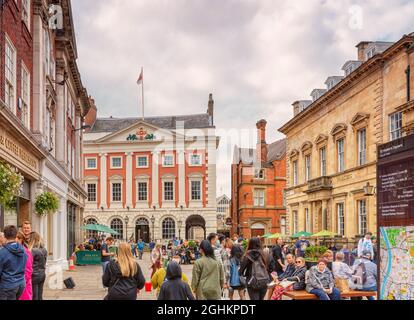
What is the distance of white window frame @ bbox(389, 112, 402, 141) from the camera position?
2487 centimetres

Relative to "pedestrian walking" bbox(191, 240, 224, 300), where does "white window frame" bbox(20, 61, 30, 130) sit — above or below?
above

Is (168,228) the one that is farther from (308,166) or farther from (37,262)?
Result: (37,262)

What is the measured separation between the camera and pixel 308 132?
3794 cm

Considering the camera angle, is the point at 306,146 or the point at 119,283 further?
the point at 306,146

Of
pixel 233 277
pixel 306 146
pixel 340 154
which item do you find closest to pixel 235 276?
pixel 233 277

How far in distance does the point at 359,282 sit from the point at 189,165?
4542 cm

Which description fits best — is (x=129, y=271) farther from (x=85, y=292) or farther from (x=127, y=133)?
(x=127, y=133)

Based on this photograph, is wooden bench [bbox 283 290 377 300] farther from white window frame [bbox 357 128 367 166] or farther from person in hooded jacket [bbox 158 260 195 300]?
white window frame [bbox 357 128 367 166]

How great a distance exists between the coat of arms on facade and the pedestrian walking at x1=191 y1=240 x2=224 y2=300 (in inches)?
1837

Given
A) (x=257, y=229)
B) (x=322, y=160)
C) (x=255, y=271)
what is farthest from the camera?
(x=257, y=229)

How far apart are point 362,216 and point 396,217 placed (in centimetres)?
2446

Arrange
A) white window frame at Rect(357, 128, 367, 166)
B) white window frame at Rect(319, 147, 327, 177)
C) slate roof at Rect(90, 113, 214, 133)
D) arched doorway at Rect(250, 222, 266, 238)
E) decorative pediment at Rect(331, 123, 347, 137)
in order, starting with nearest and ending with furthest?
white window frame at Rect(357, 128, 367, 166), decorative pediment at Rect(331, 123, 347, 137), white window frame at Rect(319, 147, 327, 177), arched doorway at Rect(250, 222, 266, 238), slate roof at Rect(90, 113, 214, 133)

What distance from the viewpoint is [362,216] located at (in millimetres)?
29109

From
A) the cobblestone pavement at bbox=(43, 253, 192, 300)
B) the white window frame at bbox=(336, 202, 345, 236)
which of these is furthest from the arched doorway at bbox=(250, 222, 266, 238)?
the cobblestone pavement at bbox=(43, 253, 192, 300)
